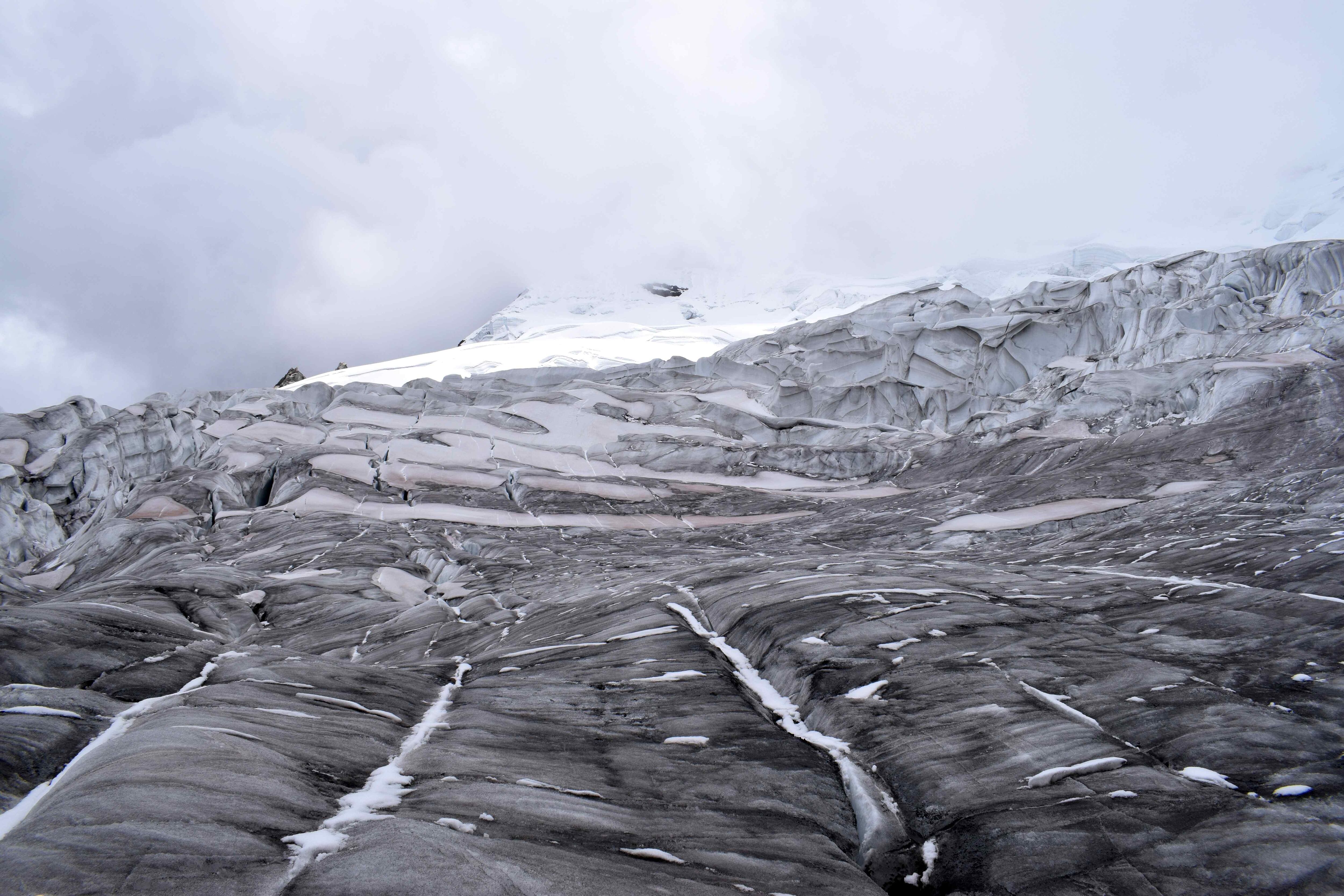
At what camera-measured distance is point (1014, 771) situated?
758 cm

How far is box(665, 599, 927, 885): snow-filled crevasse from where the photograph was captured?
7039mm

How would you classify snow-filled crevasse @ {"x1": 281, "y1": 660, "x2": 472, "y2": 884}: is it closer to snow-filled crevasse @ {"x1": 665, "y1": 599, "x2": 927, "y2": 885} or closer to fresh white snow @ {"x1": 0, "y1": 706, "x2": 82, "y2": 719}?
fresh white snow @ {"x1": 0, "y1": 706, "x2": 82, "y2": 719}

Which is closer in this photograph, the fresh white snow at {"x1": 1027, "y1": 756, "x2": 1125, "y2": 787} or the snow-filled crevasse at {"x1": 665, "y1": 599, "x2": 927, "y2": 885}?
the snow-filled crevasse at {"x1": 665, "y1": 599, "x2": 927, "y2": 885}

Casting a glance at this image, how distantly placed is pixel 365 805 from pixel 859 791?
4.88 metres

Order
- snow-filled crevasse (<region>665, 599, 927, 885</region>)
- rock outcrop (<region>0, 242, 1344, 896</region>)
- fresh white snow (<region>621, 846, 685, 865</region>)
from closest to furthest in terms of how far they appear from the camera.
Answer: rock outcrop (<region>0, 242, 1344, 896</region>) < fresh white snow (<region>621, 846, 685, 865</region>) < snow-filled crevasse (<region>665, 599, 927, 885</region>)

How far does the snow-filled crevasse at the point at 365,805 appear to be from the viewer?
5479 mm

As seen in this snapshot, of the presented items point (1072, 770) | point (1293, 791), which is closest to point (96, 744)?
point (1072, 770)

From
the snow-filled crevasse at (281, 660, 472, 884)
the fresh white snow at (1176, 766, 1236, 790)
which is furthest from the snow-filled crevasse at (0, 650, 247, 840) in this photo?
the fresh white snow at (1176, 766, 1236, 790)

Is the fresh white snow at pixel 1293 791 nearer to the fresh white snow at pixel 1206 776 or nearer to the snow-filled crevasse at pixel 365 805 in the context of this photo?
the fresh white snow at pixel 1206 776

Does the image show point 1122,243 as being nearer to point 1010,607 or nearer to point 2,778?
point 1010,607

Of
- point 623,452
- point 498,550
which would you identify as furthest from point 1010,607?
point 623,452

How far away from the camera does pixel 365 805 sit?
21.2 feet

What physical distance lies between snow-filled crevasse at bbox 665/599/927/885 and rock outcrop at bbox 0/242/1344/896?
0.14 ft

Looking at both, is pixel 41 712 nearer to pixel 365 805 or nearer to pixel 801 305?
pixel 365 805
